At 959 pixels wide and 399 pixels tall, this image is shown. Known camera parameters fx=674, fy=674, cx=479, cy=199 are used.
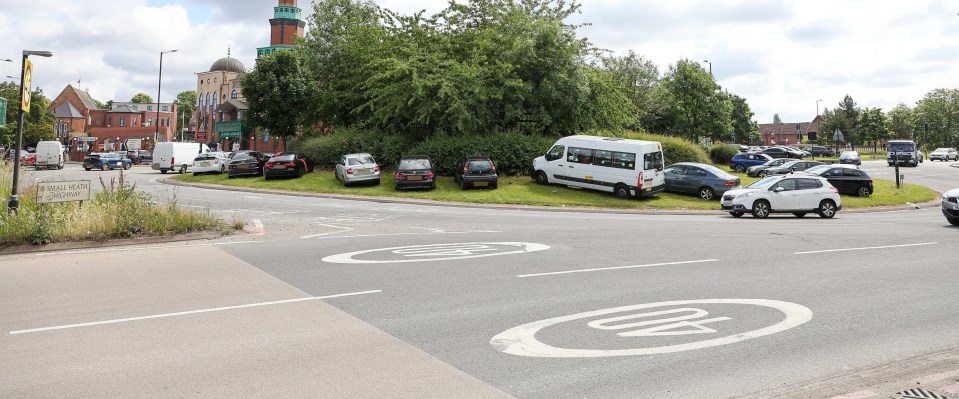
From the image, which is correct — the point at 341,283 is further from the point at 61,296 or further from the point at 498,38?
the point at 498,38

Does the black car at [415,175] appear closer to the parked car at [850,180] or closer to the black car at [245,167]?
the black car at [245,167]

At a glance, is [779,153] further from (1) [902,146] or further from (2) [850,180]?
(2) [850,180]

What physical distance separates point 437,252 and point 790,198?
1546 cm

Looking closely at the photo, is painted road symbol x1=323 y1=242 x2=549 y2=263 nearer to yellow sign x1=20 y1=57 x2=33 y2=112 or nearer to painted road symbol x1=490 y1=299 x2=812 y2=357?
painted road symbol x1=490 y1=299 x2=812 y2=357

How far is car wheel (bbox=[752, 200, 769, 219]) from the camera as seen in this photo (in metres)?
22.8

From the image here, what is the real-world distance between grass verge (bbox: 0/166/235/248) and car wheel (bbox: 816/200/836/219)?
18837mm

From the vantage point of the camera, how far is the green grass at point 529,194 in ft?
90.6

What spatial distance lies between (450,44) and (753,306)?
30002 mm

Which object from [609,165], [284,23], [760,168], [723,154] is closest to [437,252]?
[609,165]

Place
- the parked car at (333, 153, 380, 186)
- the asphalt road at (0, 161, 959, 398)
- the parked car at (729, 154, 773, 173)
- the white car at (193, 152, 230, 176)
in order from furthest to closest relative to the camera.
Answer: the parked car at (729, 154, 773, 173) → the white car at (193, 152, 230, 176) → the parked car at (333, 153, 380, 186) → the asphalt road at (0, 161, 959, 398)

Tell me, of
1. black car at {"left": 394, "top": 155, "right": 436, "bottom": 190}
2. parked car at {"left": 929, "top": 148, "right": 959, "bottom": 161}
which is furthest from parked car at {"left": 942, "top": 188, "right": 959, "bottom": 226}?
parked car at {"left": 929, "top": 148, "right": 959, "bottom": 161}

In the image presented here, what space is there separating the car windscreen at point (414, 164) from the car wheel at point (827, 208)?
15.8 metres

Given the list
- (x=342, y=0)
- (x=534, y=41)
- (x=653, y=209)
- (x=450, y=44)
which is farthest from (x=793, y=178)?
(x=342, y=0)

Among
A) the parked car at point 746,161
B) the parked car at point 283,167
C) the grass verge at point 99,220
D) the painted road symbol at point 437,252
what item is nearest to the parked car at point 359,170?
the parked car at point 283,167
